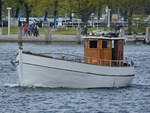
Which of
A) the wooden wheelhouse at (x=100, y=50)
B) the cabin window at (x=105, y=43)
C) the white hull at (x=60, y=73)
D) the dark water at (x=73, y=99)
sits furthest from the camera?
the cabin window at (x=105, y=43)

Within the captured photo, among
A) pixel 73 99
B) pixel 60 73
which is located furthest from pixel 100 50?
pixel 73 99

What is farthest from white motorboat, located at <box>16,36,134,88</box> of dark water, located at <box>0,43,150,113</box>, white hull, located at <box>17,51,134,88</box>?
dark water, located at <box>0,43,150,113</box>

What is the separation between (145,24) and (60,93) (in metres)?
62.9

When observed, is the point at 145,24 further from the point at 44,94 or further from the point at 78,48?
the point at 44,94

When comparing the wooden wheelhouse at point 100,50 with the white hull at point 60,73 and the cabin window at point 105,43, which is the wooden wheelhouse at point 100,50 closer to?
the cabin window at point 105,43

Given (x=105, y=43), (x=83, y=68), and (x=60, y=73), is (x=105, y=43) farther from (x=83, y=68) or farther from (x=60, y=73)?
(x=60, y=73)

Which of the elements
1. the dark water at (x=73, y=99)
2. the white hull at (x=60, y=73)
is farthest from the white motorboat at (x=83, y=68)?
the dark water at (x=73, y=99)

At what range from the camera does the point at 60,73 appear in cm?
4125

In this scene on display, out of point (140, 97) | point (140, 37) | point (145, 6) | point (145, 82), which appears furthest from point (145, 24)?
point (140, 97)

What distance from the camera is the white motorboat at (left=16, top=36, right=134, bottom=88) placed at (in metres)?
41.0

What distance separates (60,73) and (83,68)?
4.85 ft

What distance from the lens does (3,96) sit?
40594 mm

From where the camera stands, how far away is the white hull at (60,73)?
40969 millimetres

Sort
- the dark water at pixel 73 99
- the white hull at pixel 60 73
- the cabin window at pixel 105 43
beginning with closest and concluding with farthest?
the dark water at pixel 73 99 < the white hull at pixel 60 73 < the cabin window at pixel 105 43
